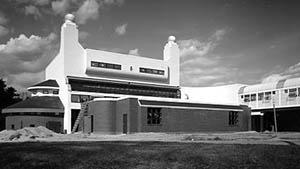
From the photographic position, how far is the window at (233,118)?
53.1 metres

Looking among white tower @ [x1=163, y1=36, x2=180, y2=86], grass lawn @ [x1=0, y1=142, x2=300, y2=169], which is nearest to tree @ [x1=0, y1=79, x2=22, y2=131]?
white tower @ [x1=163, y1=36, x2=180, y2=86]

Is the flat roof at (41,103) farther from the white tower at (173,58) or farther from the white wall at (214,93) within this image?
the white wall at (214,93)

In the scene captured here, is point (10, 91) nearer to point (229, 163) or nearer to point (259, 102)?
point (259, 102)

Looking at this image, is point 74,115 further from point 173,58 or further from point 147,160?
point 147,160

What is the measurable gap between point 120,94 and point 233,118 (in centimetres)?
2093

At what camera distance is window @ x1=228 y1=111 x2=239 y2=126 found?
2089 inches

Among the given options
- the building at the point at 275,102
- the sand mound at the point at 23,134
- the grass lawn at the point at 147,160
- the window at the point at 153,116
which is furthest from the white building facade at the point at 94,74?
the grass lawn at the point at 147,160

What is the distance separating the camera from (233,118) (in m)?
53.5

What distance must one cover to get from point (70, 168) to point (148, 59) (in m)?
55.8

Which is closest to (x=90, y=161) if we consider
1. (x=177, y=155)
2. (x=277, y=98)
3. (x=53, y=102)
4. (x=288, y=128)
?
(x=177, y=155)

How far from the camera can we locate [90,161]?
478 inches

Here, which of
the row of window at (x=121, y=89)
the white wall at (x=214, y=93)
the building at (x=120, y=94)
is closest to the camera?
the building at (x=120, y=94)

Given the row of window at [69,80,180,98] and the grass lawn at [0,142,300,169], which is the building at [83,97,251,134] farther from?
the grass lawn at [0,142,300,169]

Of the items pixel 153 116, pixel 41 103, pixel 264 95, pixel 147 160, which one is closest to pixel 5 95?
pixel 41 103
